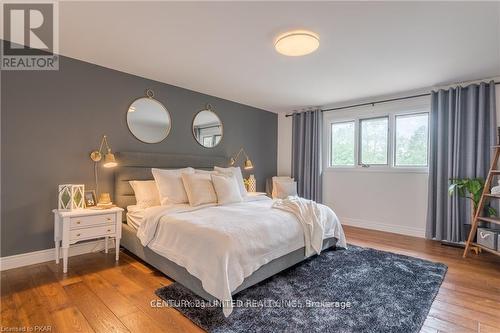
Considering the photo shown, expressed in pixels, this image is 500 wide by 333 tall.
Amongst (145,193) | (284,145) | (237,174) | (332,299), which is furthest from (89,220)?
(284,145)

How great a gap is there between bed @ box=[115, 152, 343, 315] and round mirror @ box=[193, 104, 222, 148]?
0.39 metres

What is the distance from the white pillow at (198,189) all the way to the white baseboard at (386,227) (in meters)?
2.93

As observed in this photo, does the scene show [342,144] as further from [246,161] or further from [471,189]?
[471,189]

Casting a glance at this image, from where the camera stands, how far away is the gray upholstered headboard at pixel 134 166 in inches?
127

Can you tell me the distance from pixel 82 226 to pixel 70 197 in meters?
0.37

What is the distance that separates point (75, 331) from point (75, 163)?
78.3 inches

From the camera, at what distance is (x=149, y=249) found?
8.54 feet

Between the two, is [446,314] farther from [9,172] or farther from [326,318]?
[9,172]

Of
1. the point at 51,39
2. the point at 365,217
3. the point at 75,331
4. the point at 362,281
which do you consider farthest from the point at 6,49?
the point at 365,217

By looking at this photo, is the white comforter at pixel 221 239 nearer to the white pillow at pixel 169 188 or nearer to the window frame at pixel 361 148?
the white pillow at pixel 169 188

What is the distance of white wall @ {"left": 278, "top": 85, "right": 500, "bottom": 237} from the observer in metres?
4.04

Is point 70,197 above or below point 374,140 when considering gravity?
below

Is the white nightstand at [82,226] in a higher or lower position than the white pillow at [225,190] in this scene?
lower

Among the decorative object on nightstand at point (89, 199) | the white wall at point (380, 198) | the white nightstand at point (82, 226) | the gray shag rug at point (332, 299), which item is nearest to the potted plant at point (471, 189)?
the white wall at point (380, 198)
